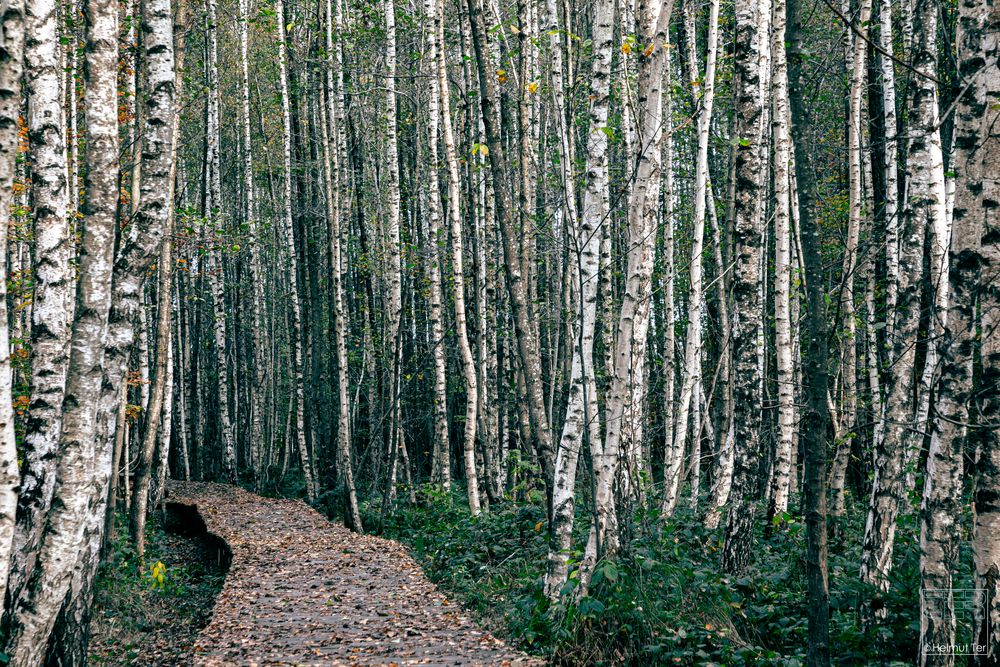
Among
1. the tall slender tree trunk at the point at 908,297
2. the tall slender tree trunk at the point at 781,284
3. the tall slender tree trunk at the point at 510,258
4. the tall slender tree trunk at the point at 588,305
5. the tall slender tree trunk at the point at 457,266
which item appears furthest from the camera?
the tall slender tree trunk at the point at 457,266

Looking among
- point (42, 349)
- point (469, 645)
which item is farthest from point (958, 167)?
point (42, 349)

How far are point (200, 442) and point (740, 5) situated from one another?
81.1ft

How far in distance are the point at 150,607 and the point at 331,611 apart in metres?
3.87

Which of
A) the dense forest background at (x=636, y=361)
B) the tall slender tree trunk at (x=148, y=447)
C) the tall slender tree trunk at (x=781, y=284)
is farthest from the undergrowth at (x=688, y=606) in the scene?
the tall slender tree trunk at (x=148, y=447)

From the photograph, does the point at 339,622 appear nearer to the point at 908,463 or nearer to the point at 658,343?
the point at 908,463

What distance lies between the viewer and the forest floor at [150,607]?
335 inches

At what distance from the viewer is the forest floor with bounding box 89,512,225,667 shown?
8.52 m

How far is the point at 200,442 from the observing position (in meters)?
27.0

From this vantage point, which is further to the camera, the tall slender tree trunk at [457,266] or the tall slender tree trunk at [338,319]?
the tall slender tree trunk at [338,319]

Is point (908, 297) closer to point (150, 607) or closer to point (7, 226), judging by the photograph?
point (7, 226)

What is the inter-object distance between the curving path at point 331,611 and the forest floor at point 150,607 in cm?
51

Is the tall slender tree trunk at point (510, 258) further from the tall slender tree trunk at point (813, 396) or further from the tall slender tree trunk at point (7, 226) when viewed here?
the tall slender tree trunk at point (7, 226)

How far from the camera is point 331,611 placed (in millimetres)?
7973

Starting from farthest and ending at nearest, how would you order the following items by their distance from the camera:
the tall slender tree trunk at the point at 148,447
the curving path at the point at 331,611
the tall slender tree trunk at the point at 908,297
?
the tall slender tree trunk at the point at 148,447, the tall slender tree trunk at the point at 908,297, the curving path at the point at 331,611
